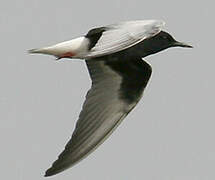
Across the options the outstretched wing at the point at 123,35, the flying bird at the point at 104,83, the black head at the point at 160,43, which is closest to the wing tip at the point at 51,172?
the flying bird at the point at 104,83

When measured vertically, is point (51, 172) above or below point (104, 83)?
below

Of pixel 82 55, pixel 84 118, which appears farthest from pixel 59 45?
pixel 84 118

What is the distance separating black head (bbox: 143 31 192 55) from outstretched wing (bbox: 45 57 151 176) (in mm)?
415

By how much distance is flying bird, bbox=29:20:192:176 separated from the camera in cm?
1046

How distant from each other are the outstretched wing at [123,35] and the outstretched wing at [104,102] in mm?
1251

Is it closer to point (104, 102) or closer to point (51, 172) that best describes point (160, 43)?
point (104, 102)

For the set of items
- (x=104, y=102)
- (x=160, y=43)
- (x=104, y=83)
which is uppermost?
(x=160, y=43)

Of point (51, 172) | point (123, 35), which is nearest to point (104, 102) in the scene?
point (51, 172)

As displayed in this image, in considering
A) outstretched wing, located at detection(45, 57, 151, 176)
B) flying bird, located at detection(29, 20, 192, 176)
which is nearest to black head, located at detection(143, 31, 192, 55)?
flying bird, located at detection(29, 20, 192, 176)

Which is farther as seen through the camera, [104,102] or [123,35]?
[104,102]

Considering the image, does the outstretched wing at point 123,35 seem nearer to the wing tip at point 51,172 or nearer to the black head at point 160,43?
the black head at point 160,43

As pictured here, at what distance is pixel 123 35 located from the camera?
932 centimetres

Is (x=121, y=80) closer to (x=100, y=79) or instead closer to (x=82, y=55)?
(x=100, y=79)

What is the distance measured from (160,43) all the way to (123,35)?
1655 millimetres
